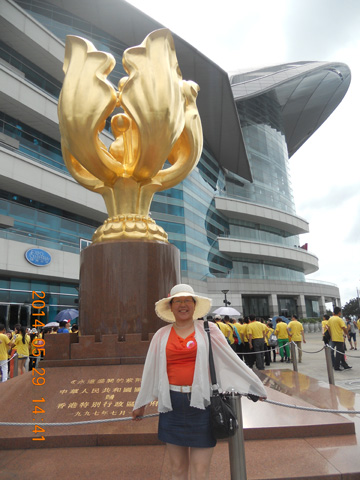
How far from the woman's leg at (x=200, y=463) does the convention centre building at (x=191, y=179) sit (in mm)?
14017

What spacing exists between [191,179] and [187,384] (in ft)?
87.1

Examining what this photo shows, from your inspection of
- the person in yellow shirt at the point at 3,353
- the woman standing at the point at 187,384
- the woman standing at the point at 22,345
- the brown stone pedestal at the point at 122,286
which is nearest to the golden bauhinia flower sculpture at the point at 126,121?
the brown stone pedestal at the point at 122,286

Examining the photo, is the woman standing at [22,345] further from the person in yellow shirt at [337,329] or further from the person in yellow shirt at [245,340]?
the person in yellow shirt at [337,329]

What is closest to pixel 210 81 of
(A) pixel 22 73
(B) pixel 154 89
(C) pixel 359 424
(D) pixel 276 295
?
(A) pixel 22 73

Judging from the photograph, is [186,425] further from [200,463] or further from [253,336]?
Result: [253,336]

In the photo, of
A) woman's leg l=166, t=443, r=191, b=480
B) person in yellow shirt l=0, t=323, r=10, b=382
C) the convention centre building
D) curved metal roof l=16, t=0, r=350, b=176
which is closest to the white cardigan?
woman's leg l=166, t=443, r=191, b=480

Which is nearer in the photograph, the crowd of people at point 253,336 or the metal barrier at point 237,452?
the metal barrier at point 237,452

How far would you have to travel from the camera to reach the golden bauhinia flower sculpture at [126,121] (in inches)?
202

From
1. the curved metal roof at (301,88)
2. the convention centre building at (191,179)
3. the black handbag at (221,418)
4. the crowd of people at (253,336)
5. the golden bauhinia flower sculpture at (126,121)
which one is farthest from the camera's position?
the curved metal roof at (301,88)

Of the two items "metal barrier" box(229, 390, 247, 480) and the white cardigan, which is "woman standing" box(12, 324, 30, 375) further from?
"metal barrier" box(229, 390, 247, 480)

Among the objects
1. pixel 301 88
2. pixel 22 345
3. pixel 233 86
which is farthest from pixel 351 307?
pixel 22 345

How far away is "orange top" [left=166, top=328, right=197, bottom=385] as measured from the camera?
6.46 ft

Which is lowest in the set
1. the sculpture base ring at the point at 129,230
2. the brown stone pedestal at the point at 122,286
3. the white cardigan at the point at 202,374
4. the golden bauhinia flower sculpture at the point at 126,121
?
the white cardigan at the point at 202,374

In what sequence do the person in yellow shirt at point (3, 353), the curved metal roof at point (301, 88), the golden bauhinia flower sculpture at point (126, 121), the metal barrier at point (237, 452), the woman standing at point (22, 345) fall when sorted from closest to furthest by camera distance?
the metal barrier at point (237, 452) < the golden bauhinia flower sculpture at point (126, 121) < the person in yellow shirt at point (3, 353) < the woman standing at point (22, 345) < the curved metal roof at point (301, 88)
